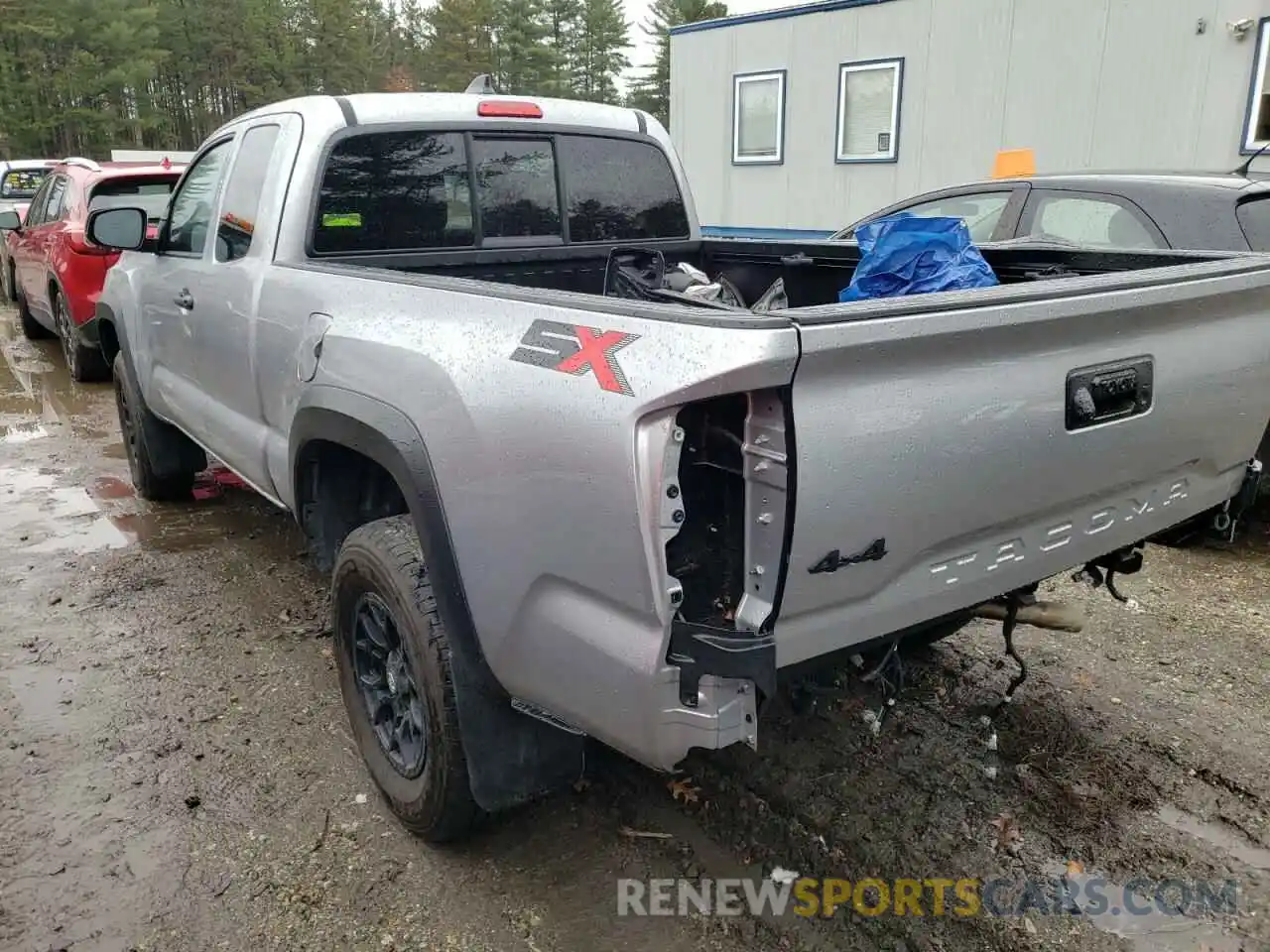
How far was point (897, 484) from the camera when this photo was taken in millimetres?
1896

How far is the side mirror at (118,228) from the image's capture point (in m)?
4.34

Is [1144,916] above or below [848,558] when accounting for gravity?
below

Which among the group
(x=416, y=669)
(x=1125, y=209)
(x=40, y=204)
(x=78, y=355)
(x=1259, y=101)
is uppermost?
(x=1259, y=101)

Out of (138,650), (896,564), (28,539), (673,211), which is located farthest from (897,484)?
(28,539)

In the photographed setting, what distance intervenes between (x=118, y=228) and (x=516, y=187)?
1.95 meters

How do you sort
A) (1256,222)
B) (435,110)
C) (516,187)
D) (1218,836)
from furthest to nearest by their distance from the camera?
(1256,222), (516,187), (435,110), (1218,836)

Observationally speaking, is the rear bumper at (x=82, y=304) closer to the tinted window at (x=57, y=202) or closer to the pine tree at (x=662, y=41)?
the tinted window at (x=57, y=202)

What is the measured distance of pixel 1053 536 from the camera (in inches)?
91.7

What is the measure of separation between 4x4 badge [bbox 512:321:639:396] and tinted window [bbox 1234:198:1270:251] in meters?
3.91

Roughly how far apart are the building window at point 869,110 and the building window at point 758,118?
1.04 m

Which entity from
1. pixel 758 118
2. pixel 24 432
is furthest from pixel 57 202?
pixel 758 118

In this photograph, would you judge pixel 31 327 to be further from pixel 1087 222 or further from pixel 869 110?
pixel 1087 222

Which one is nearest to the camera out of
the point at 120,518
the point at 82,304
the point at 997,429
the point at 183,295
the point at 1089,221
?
the point at 997,429

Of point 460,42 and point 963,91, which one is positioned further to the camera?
point 460,42
